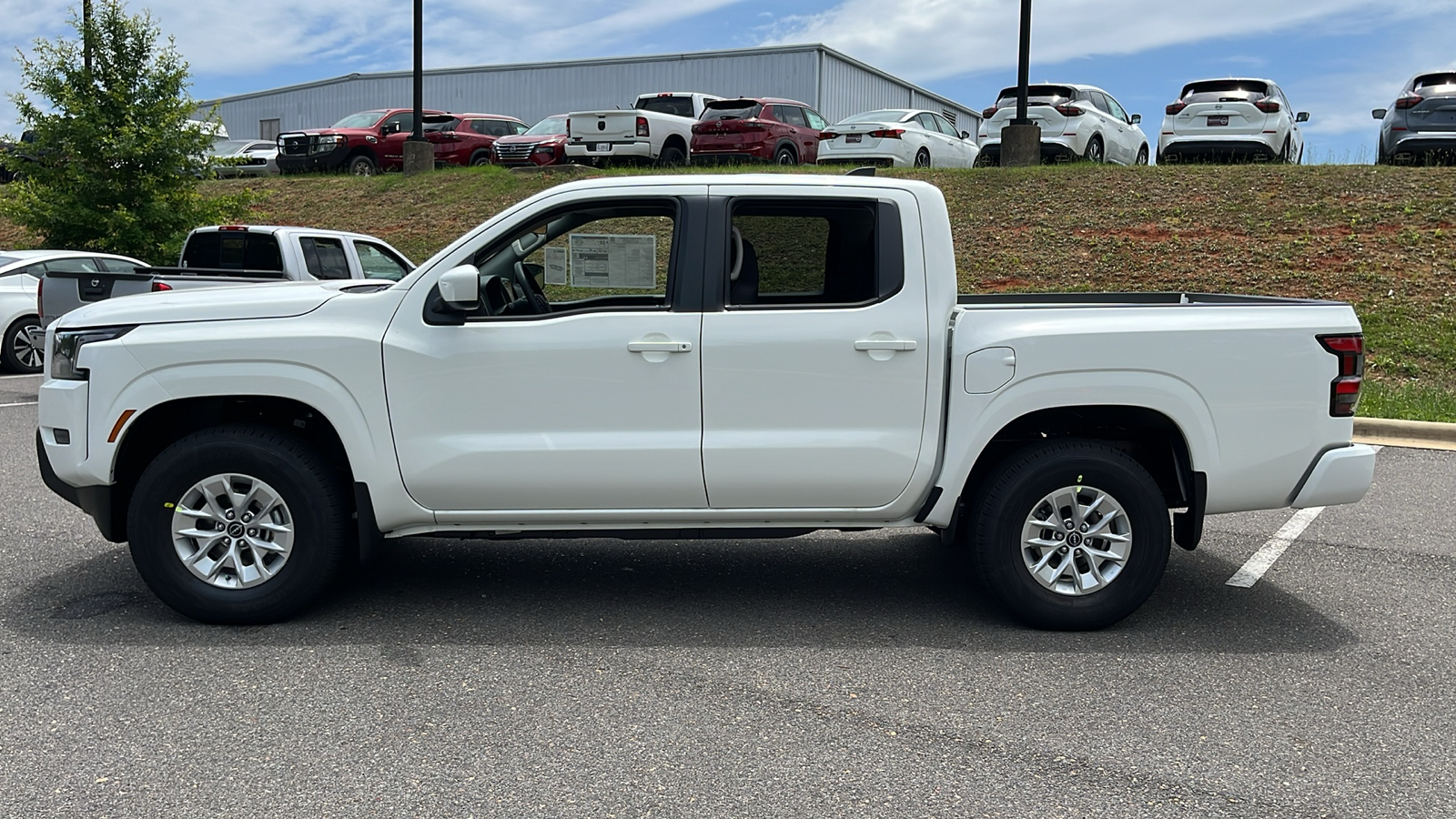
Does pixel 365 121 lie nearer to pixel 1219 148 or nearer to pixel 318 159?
pixel 318 159

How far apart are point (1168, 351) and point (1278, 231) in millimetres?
12180

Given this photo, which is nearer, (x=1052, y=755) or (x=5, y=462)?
(x=1052, y=755)

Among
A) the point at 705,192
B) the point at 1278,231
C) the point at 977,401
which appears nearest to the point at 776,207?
the point at 705,192

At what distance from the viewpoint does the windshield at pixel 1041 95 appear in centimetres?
2030

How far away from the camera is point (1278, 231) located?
15930 mm

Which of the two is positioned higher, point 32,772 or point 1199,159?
point 1199,159

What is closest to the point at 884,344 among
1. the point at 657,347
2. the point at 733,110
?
the point at 657,347

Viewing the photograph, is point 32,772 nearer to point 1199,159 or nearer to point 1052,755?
point 1052,755

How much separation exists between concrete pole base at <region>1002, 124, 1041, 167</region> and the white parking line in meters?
13.0

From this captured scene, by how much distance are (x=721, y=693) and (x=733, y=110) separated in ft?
62.9

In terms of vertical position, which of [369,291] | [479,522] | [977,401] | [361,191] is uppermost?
[361,191]

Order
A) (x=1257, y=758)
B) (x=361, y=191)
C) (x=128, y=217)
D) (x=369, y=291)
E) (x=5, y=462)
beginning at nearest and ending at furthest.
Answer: (x=1257, y=758), (x=369, y=291), (x=5, y=462), (x=128, y=217), (x=361, y=191)

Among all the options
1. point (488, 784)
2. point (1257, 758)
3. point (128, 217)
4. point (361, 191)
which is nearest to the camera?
point (488, 784)

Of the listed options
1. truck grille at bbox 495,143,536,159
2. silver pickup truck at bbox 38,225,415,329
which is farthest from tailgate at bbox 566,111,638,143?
silver pickup truck at bbox 38,225,415,329
